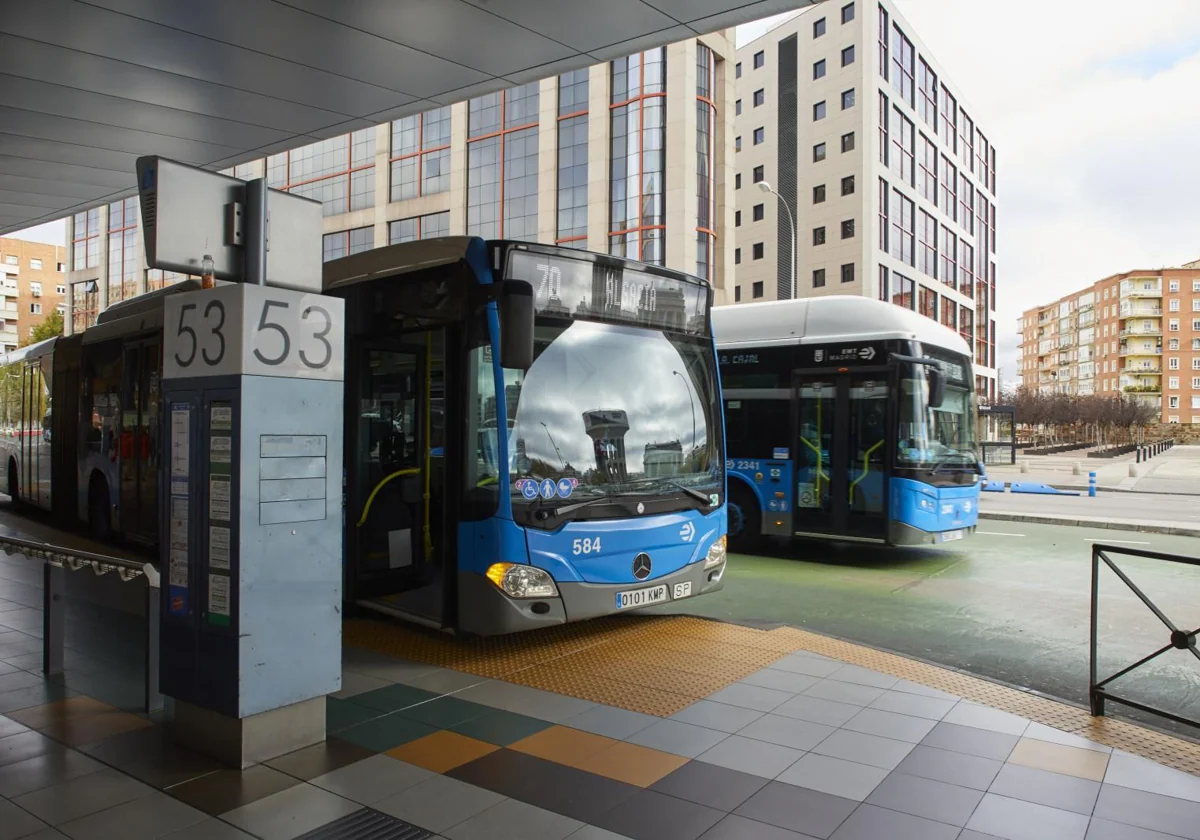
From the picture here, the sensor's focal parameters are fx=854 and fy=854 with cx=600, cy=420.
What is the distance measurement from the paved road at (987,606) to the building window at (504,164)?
1122 inches

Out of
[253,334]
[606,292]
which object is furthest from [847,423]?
[253,334]

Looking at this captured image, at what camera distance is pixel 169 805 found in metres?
4.00

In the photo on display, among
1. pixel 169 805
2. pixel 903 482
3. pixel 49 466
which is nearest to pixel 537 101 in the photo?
pixel 49 466

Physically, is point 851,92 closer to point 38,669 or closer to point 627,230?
point 627,230

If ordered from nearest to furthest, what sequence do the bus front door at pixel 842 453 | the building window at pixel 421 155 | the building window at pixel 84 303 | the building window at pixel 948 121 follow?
the bus front door at pixel 842 453 → the building window at pixel 421 155 → the building window at pixel 948 121 → the building window at pixel 84 303

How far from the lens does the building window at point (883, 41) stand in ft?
168

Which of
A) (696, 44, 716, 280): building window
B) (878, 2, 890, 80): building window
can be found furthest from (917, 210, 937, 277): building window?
(696, 44, 716, 280): building window

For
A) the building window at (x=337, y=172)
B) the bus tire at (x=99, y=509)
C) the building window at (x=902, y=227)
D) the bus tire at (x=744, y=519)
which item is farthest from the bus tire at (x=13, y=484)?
the building window at (x=902, y=227)

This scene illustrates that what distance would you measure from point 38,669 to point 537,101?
118 feet

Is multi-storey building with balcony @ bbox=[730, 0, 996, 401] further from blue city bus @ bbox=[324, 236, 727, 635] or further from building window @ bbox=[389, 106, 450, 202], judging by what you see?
blue city bus @ bbox=[324, 236, 727, 635]

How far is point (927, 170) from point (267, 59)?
190 feet

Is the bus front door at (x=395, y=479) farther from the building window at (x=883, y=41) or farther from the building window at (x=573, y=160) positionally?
the building window at (x=883, y=41)

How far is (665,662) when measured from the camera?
6645 millimetres

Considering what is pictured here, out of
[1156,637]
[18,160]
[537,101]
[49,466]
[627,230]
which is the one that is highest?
[537,101]
